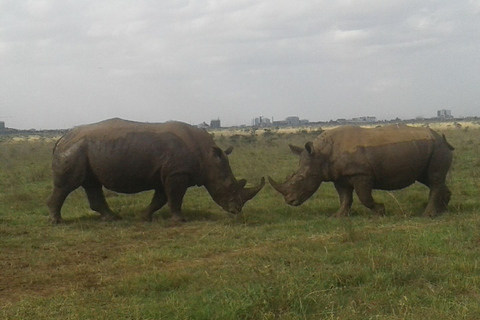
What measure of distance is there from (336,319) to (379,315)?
14.4 inches

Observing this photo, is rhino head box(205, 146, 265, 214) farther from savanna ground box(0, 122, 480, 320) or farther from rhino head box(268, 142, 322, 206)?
rhino head box(268, 142, 322, 206)

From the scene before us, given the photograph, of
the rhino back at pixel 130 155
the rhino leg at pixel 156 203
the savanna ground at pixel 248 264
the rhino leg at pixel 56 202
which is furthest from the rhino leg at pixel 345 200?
the rhino leg at pixel 56 202

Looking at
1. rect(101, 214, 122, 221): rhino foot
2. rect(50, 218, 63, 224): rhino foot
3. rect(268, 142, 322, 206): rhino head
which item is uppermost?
rect(268, 142, 322, 206): rhino head

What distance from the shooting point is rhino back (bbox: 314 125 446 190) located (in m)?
9.61

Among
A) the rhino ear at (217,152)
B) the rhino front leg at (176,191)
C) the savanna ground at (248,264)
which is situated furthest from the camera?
the rhino ear at (217,152)

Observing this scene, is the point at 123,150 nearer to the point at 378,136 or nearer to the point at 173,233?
the point at 173,233

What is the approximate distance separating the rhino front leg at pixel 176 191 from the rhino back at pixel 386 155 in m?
2.65

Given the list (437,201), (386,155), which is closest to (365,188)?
(386,155)

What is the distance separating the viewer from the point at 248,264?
630 centimetres

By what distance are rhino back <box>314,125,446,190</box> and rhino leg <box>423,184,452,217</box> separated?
0.41 meters

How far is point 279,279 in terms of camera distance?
542cm

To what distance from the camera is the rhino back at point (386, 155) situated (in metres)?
9.61

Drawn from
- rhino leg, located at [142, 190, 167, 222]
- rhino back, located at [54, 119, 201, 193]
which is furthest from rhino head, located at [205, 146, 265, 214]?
rhino leg, located at [142, 190, 167, 222]

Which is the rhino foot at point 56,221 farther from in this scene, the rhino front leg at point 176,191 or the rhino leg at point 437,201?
the rhino leg at point 437,201
